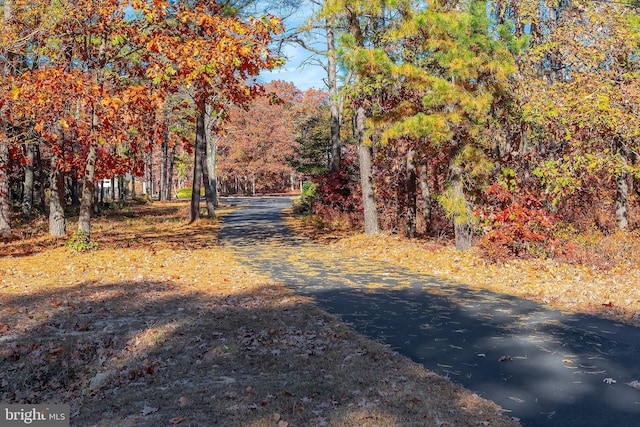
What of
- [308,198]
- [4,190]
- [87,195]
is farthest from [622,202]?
[4,190]

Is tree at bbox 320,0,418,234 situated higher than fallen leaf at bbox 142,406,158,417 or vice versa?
tree at bbox 320,0,418,234

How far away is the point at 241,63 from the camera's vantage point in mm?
12141

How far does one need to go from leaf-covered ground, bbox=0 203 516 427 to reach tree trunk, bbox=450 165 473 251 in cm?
608

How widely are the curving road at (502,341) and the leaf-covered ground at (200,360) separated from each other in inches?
15.9

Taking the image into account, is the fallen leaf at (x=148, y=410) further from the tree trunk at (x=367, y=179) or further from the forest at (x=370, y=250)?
the tree trunk at (x=367, y=179)

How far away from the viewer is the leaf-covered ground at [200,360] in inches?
178

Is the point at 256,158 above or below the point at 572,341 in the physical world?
above

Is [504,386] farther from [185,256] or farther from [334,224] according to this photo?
[334,224]

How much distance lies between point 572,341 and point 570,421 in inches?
96.3

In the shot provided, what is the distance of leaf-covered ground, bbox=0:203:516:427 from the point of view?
4523 mm

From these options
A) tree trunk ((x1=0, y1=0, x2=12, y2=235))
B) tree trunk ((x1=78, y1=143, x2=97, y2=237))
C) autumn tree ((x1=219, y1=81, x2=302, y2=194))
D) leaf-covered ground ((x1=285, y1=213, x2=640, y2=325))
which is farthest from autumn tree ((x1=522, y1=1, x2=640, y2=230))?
autumn tree ((x1=219, y1=81, x2=302, y2=194))

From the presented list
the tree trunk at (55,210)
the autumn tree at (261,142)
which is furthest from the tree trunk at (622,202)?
the autumn tree at (261,142)

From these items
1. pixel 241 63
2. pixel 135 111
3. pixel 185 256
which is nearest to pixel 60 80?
pixel 135 111

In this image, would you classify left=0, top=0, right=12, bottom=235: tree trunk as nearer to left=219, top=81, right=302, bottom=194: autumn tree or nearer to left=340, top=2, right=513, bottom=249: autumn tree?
left=340, top=2, right=513, bottom=249: autumn tree
